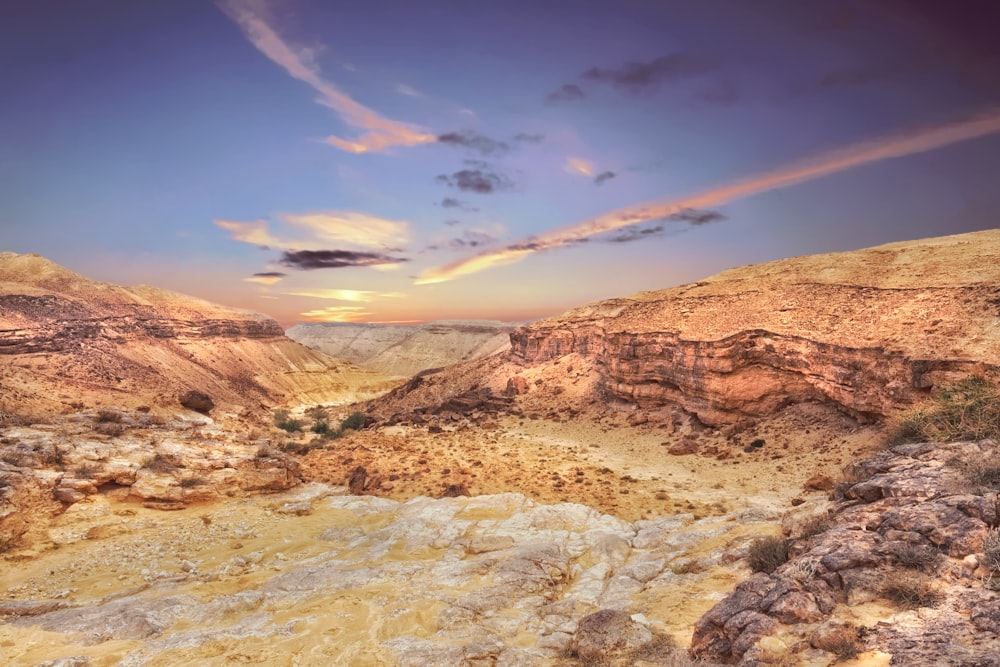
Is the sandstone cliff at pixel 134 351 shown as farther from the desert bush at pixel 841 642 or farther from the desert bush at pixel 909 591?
the desert bush at pixel 909 591

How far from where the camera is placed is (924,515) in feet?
18.6

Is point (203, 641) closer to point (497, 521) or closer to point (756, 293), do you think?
point (497, 521)

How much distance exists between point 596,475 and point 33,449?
675 inches

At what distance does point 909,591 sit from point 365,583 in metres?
8.20

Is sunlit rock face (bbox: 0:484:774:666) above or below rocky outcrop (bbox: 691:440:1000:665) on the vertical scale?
below

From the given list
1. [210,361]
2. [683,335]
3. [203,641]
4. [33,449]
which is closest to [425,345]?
[210,361]

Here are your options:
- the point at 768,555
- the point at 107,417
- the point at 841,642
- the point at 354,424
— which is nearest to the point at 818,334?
the point at 768,555

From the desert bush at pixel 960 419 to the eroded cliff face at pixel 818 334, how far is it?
376 centimetres

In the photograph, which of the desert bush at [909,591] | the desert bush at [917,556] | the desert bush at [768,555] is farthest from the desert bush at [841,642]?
the desert bush at [768,555]

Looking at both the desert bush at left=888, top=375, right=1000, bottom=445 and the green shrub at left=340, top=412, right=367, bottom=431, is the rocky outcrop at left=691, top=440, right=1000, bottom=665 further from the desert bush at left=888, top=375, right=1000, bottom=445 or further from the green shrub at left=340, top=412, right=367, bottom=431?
the green shrub at left=340, top=412, right=367, bottom=431

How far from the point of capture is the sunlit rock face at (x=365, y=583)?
6.89m

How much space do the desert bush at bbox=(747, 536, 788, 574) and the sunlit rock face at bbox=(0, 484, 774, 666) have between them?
55 cm

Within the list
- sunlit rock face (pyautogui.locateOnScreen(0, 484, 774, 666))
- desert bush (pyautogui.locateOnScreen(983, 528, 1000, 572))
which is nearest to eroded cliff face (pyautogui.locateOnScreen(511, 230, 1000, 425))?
sunlit rock face (pyautogui.locateOnScreen(0, 484, 774, 666))

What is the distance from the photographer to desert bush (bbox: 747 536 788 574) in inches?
265
